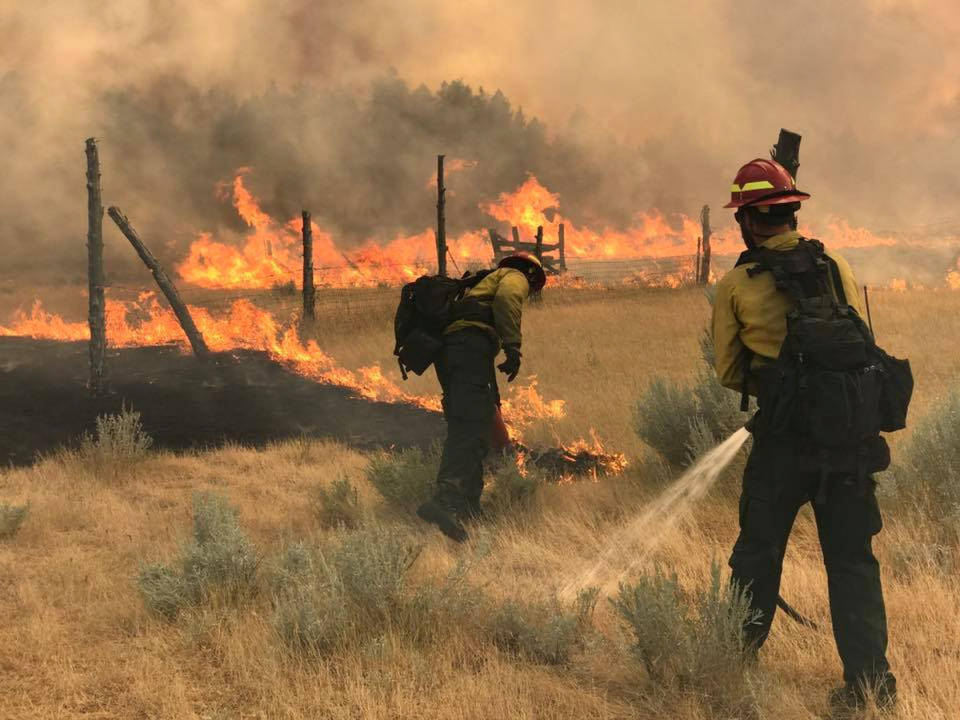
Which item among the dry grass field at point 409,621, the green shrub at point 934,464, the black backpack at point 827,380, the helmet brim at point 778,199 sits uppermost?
the helmet brim at point 778,199

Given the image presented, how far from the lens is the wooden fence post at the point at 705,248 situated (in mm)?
26297

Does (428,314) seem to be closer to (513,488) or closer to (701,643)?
(513,488)

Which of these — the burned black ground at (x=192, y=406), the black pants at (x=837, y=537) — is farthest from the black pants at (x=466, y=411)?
the burned black ground at (x=192, y=406)

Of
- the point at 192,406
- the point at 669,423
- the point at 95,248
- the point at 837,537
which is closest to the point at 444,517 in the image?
the point at 669,423

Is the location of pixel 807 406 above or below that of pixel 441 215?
below

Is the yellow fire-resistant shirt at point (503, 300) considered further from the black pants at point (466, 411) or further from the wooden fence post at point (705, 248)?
the wooden fence post at point (705, 248)

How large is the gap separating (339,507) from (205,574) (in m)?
1.98

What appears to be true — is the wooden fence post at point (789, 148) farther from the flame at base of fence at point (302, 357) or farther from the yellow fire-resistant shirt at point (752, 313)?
the flame at base of fence at point (302, 357)

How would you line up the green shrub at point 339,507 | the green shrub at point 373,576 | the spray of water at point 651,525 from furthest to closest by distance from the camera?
1. the green shrub at point 339,507
2. the spray of water at point 651,525
3. the green shrub at point 373,576

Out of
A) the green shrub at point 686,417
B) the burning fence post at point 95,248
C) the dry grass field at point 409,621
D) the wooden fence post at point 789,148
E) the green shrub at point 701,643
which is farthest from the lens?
the burning fence post at point 95,248

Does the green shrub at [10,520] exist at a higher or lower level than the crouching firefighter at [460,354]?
lower

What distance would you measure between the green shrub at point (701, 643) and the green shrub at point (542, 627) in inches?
19.8

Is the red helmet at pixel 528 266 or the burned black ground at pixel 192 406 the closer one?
the red helmet at pixel 528 266

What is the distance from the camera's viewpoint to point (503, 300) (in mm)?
5703
